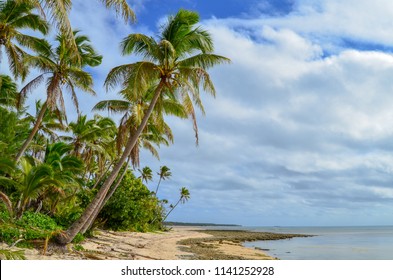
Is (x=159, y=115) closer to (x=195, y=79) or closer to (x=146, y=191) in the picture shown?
(x=195, y=79)

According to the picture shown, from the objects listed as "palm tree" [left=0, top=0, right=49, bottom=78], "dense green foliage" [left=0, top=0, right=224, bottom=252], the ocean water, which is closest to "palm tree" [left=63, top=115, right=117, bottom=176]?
"dense green foliage" [left=0, top=0, right=224, bottom=252]

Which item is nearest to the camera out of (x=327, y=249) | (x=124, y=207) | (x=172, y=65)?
(x=172, y=65)

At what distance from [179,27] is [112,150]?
1222 cm

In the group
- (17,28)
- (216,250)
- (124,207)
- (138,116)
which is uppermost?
(17,28)

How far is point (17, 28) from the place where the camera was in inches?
714

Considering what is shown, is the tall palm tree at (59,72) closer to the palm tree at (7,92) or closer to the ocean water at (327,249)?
the palm tree at (7,92)

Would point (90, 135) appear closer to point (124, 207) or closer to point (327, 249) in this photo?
point (124, 207)

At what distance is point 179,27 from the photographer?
17.7 metres

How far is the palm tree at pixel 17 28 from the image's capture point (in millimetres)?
17562

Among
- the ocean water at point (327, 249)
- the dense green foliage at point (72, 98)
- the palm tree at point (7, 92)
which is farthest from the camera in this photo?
the ocean water at point (327, 249)

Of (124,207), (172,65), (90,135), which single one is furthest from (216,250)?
(172,65)

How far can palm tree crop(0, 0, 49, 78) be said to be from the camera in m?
17.6

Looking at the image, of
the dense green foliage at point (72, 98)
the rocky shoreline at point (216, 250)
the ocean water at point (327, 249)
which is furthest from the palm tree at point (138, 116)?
the ocean water at point (327, 249)
